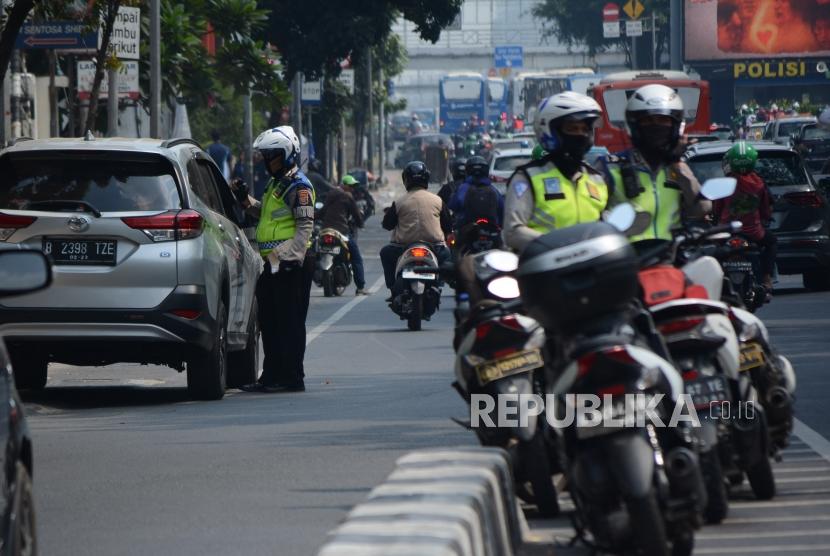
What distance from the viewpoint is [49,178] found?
1312cm

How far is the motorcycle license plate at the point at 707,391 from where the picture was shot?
7.54m

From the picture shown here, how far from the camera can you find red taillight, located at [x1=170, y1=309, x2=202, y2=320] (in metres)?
13.0

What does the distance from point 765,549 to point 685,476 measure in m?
1.05

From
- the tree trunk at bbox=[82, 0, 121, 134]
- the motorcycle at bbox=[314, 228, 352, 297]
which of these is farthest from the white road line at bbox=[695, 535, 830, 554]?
the motorcycle at bbox=[314, 228, 352, 297]

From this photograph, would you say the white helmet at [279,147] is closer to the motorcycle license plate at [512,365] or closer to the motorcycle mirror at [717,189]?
the motorcycle mirror at [717,189]

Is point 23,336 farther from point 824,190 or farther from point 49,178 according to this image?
point 824,190

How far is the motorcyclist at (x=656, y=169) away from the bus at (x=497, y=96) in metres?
108

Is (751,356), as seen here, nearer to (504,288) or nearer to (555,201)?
(555,201)

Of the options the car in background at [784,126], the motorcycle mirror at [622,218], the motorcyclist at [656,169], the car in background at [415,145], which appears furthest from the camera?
the car in background at [415,145]

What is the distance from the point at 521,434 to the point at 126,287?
5521 millimetres

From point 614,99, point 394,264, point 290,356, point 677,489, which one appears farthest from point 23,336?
point 614,99

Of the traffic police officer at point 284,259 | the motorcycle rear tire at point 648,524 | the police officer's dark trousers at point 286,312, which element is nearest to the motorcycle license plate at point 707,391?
the motorcycle rear tire at point 648,524

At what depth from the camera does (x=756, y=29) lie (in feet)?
253
